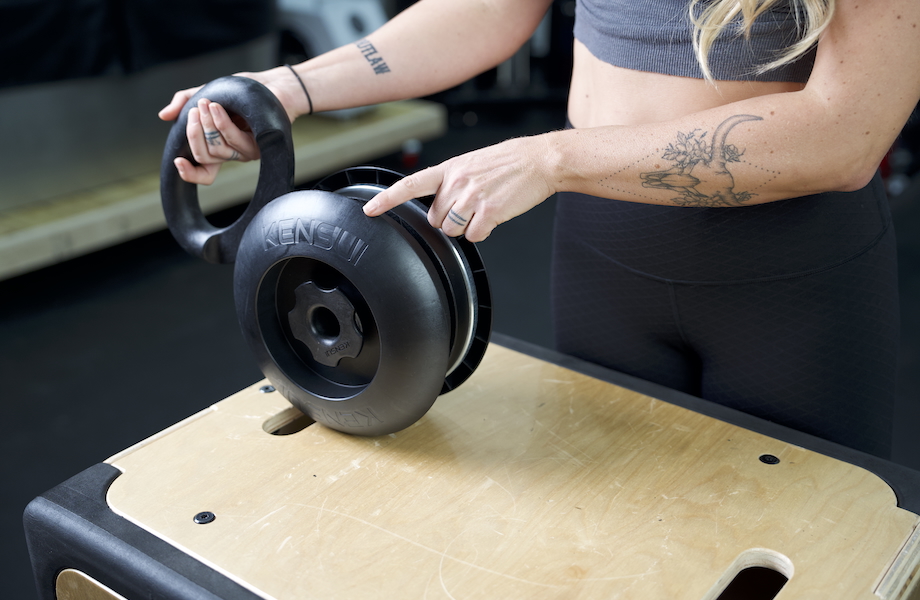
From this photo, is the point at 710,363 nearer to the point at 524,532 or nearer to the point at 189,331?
the point at 524,532

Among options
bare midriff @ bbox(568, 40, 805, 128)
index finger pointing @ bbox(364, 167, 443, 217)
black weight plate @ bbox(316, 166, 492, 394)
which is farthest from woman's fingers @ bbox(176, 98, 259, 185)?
bare midriff @ bbox(568, 40, 805, 128)

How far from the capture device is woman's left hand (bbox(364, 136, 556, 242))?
702 millimetres

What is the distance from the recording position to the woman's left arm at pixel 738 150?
0.61 meters

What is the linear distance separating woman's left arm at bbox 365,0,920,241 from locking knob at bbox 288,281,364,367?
0.32 ft

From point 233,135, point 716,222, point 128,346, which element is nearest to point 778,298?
point 716,222

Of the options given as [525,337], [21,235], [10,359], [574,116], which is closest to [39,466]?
[10,359]

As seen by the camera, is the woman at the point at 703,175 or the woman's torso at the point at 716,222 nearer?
the woman at the point at 703,175

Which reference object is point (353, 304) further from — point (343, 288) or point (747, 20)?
point (747, 20)

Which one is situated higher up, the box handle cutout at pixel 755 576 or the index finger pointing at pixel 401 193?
the index finger pointing at pixel 401 193

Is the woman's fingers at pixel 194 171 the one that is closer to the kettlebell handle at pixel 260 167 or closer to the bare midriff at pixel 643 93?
the kettlebell handle at pixel 260 167

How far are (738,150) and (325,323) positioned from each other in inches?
16.3

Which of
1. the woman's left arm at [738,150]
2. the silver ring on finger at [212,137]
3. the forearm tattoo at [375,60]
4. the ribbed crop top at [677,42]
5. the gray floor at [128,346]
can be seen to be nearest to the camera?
the woman's left arm at [738,150]

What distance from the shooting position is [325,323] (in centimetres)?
79

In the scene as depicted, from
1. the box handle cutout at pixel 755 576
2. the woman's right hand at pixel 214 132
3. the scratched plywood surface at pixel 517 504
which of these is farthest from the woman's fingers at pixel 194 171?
the box handle cutout at pixel 755 576
